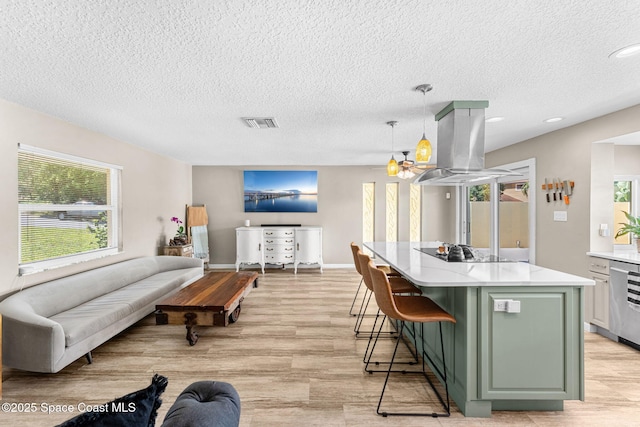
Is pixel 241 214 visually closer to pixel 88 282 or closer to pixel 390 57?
pixel 88 282

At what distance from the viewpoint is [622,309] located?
304 cm

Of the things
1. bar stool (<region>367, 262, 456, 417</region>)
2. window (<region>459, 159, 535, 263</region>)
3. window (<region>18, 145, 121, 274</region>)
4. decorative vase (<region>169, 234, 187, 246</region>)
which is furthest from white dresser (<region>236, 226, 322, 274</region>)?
bar stool (<region>367, 262, 456, 417</region>)

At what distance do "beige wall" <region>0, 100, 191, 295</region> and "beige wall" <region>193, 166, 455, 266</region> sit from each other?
633 millimetres

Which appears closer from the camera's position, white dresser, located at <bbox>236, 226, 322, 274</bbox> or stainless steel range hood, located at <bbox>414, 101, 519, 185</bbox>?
stainless steel range hood, located at <bbox>414, 101, 519, 185</bbox>

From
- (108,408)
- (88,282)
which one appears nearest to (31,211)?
(88,282)

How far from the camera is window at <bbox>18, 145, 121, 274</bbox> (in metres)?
3.02

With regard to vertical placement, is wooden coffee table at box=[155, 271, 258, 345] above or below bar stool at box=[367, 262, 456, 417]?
below

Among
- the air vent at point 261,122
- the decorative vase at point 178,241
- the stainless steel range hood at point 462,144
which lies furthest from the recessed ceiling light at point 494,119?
the decorative vase at point 178,241

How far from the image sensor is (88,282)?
335 centimetres

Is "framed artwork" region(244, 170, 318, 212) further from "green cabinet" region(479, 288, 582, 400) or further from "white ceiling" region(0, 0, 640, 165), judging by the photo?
"green cabinet" region(479, 288, 582, 400)

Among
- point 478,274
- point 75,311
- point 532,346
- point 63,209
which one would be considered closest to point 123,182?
point 63,209

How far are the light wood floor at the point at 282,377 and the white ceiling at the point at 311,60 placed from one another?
228 centimetres

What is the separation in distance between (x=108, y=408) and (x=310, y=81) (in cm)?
229

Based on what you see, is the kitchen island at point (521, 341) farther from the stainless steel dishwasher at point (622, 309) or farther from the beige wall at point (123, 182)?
the beige wall at point (123, 182)
